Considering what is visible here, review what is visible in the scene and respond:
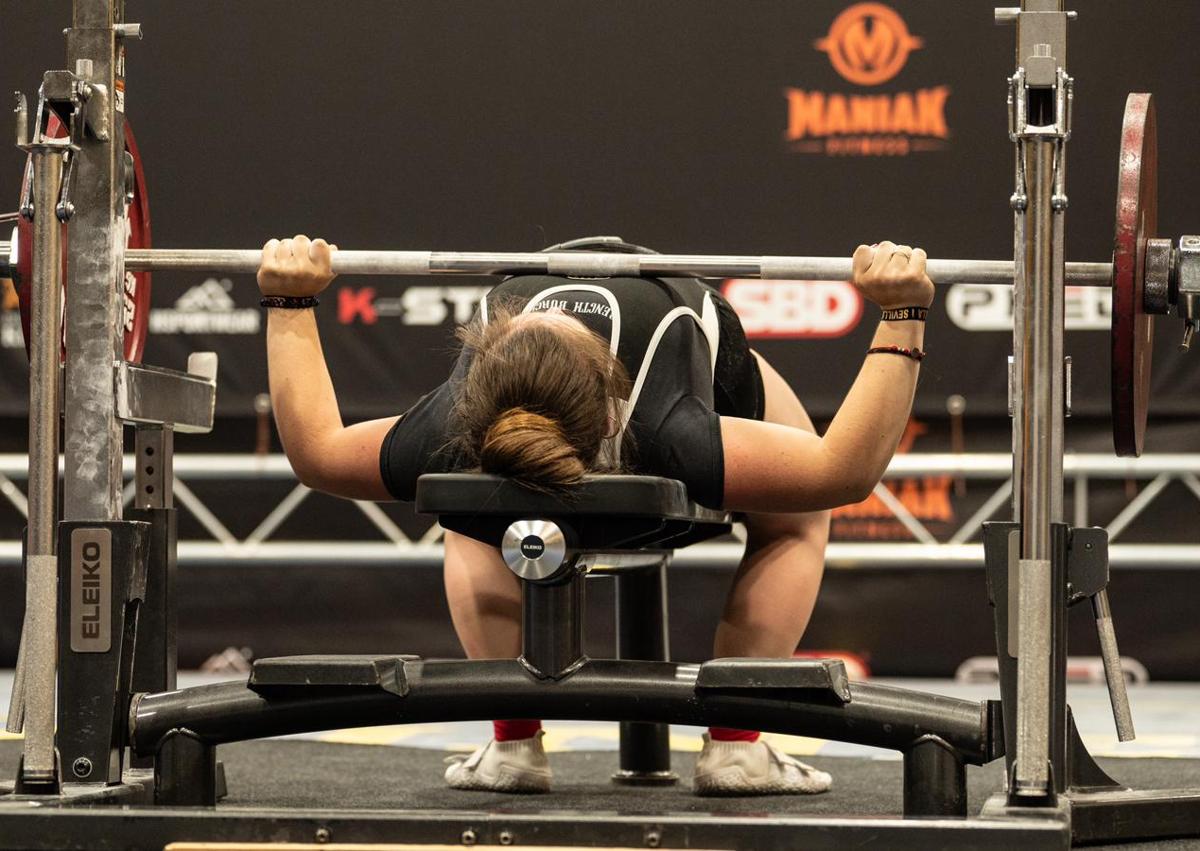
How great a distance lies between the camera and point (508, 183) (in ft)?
16.4

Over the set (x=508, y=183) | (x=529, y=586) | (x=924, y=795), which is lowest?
(x=924, y=795)

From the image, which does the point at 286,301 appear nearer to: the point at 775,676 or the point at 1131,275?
the point at 775,676

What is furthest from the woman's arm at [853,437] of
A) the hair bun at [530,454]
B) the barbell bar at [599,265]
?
the hair bun at [530,454]

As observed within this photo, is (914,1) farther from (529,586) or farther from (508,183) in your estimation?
(529,586)

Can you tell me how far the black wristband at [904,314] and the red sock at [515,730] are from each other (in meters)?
0.93

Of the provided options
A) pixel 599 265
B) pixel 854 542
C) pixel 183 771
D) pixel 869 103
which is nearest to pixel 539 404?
pixel 599 265

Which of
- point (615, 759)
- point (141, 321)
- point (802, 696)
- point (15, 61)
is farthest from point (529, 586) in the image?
point (15, 61)

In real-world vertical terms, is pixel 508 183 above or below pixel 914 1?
below

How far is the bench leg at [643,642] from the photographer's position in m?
2.71

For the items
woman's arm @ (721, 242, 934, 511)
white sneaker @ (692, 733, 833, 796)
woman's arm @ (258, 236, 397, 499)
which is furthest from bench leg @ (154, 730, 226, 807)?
white sneaker @ (692, 733, 833, 796)

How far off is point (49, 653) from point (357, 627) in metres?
3.24

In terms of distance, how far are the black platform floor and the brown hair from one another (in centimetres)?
50

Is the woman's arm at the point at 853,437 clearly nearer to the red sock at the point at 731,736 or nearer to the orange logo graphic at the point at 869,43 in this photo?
the red sock at the point at 731,736

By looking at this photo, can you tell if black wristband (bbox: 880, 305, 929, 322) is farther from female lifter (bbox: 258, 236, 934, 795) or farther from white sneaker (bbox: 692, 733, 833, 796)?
white sneaker (bbox: 692, 733, 833, 796)
